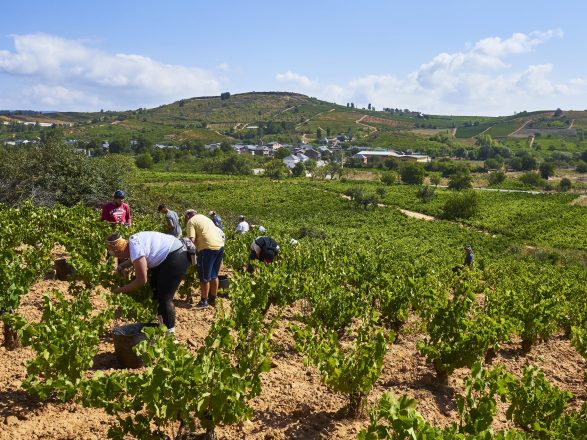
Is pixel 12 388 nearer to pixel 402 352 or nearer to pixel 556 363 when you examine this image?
pixel 402 352

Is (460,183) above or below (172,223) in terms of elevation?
below

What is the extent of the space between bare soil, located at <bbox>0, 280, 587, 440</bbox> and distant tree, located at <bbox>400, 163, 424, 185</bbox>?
88.0 meters

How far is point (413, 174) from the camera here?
3696 inches

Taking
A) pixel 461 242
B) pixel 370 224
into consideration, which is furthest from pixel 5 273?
pixel 370 224

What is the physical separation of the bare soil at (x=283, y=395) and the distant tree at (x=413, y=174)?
8801 centimetres

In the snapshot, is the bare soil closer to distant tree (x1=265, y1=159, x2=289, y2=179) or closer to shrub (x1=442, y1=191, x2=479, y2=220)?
shrub (x1=442, y1=191, x2=479, y2=220)

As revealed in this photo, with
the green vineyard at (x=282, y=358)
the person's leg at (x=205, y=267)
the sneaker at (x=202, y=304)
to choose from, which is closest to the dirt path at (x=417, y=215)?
the green vineyard at (x=282, y=358)

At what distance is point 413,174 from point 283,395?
304 feet

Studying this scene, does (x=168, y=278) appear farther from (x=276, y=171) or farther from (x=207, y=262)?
(x=276, y=171)

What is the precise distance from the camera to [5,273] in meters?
5.66

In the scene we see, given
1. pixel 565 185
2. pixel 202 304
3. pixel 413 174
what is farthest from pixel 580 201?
pixel 202 304

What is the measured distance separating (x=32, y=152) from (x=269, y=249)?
2128 centimetres

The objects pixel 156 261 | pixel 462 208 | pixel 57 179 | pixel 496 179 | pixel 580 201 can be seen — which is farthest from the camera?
pixel 496 179

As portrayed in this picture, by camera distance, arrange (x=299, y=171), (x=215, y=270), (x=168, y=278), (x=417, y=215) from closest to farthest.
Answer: (x=168, y=278)
(x=215, y=270)
(x=417, y=215)
(x=299, y=171)
